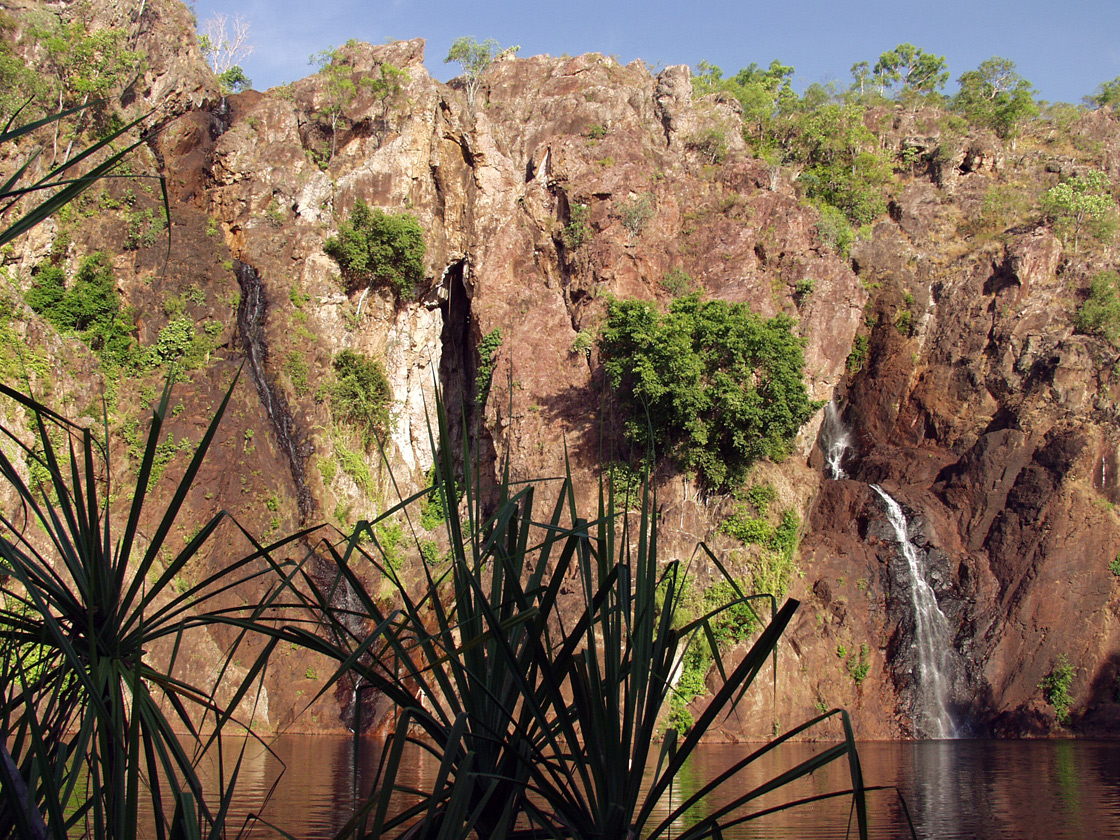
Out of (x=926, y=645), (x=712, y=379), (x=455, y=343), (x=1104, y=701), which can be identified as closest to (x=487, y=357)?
(x=455, y=343)

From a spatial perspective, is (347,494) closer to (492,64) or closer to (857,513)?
(857,513)

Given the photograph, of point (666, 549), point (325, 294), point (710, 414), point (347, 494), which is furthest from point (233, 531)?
point (710, 414)

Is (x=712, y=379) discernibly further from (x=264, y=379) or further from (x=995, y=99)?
(x=995, y=99)

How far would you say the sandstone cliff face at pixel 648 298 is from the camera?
2803cm

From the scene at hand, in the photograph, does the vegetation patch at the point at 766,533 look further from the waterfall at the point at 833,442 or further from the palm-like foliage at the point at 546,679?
the palm-like foliage at the point at 546,679

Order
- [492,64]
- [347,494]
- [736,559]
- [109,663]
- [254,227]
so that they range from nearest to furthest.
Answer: [109,663] < [736,559] < [347,494] < [254,227] < [492,64]

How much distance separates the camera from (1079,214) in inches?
1587

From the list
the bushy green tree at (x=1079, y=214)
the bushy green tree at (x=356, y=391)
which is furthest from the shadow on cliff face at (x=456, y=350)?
the bushy green tree at (x=1079, y=214)

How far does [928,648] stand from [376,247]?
2470 centimetres

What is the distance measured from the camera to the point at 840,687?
89.5 ft

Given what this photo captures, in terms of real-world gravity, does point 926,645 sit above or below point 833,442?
below

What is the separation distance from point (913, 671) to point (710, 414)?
1026 cm

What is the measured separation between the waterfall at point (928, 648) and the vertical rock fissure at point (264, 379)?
20.4 meters

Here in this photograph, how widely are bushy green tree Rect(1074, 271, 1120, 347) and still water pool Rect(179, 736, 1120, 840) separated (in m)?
16.3
